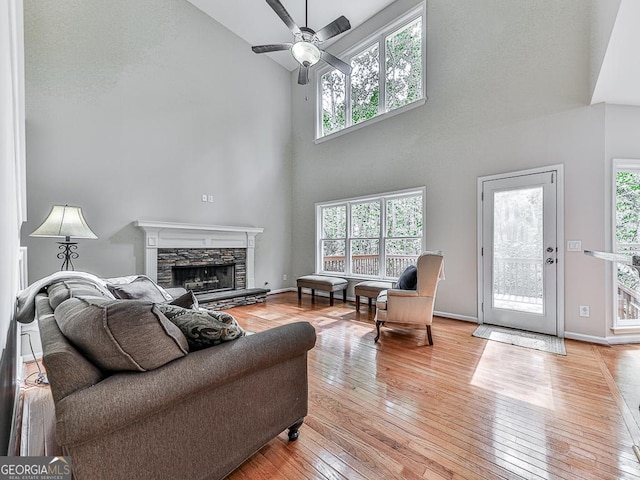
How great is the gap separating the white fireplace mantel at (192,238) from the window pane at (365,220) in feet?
6.37

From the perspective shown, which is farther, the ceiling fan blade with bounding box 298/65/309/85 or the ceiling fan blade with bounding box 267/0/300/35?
the ceiling fan blade with bounding box 298/65/309/85

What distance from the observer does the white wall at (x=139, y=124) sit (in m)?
3.70

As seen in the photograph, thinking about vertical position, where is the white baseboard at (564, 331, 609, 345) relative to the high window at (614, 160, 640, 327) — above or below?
below

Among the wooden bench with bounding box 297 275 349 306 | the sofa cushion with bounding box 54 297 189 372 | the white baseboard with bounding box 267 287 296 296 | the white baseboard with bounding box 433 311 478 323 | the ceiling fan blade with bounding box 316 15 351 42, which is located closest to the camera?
the sofa cushion with bounding box 54 297 189 372

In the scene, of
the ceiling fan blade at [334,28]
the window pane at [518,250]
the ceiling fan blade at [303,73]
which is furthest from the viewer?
the ceiling fan blade at [303,73]

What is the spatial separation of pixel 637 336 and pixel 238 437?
4.31 metres

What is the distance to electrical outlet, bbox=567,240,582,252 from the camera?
3332 millimetres

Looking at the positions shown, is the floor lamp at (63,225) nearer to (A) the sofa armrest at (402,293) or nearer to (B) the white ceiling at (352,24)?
(A) the sofa armrest at (402,293)

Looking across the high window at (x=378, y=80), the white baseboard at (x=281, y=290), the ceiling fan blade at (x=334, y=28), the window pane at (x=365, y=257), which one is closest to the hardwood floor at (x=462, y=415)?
the window pane at (x=365, y=257)

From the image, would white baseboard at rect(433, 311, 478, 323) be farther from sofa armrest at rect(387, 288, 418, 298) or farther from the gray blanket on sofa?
the gray blanket on sofa

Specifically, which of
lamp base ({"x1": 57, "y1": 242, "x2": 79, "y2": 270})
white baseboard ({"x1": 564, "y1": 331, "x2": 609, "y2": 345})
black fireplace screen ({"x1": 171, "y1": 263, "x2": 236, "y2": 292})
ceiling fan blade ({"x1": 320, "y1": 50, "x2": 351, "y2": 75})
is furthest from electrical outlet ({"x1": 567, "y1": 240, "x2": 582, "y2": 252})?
→ lamp base ({"x1": 57, "y1": 242, "x2": 79, "y2": 270})

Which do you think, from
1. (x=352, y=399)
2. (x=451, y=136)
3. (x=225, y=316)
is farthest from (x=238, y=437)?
(x=451, y=136)

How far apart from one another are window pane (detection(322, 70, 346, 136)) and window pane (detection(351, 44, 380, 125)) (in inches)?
10.3

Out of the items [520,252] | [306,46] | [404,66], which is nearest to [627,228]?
[520,252]
